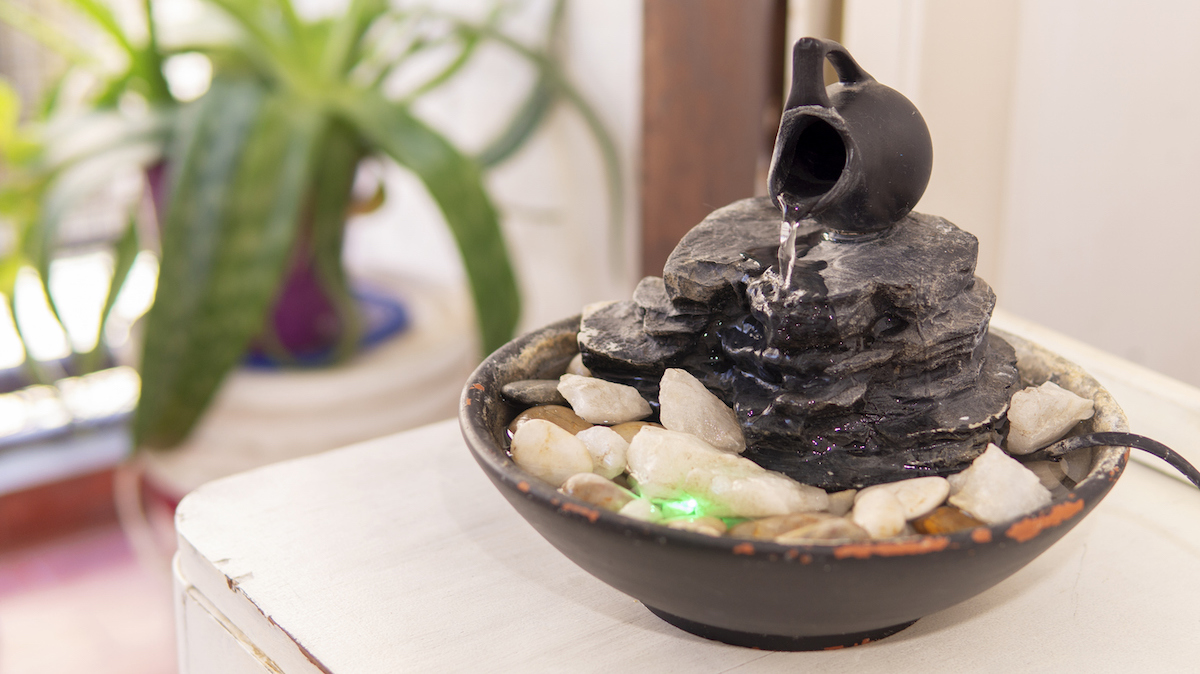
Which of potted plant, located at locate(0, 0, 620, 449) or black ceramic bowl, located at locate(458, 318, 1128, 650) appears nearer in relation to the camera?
black ceramic bowl, located at locate(458, 318, 1128, 650)

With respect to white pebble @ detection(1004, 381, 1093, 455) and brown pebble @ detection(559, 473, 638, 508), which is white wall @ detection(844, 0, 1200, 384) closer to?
white pebble @ detection(1004, 381, 1093, 455)

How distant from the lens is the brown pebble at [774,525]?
19.0 inches

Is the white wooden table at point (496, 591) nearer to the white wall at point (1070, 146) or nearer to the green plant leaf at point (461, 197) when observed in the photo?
the white wall at point (1070, 146)

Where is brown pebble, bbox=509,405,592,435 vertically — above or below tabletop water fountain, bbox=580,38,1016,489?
below

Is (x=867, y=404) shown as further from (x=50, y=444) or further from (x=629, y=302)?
(x=50, y=444)

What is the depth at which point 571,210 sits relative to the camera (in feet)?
5.40

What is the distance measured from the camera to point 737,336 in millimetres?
556

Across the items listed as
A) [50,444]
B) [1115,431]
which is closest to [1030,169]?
[1115,431]

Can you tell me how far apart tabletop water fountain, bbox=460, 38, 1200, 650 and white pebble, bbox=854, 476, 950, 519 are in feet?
0.04

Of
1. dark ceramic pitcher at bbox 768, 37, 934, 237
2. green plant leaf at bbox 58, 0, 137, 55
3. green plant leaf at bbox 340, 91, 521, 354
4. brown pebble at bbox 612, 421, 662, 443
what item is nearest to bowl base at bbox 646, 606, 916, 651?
brown pebble at bbox 612, 421, 662, 443

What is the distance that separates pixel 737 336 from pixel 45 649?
1.36m

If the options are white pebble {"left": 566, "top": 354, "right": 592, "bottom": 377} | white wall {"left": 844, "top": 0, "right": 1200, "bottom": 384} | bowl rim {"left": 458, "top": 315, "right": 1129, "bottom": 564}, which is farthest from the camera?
white wall {"left": 844, "top": 0, "right": 1200, "bottom": 384}

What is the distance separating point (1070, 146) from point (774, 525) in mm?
718

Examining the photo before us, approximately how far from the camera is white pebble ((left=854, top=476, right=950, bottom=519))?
0.50 m
